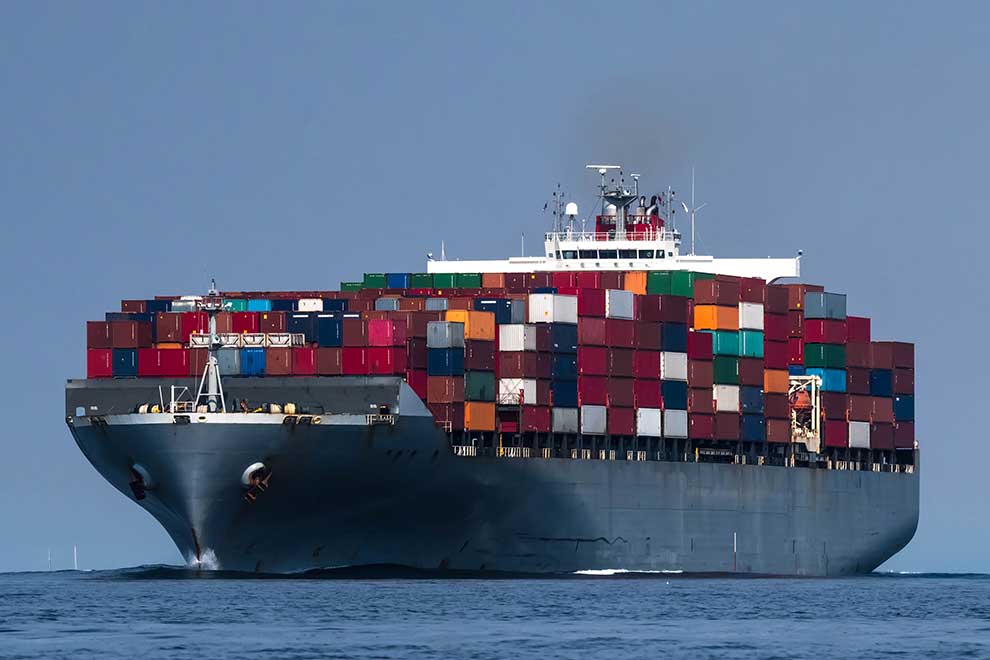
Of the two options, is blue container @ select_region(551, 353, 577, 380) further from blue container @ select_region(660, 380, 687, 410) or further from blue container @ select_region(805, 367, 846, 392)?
blue container @ select_region(805, 367, 846, 392)

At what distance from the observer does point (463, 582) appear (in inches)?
3617

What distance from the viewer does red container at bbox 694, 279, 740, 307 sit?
A: 10175 centimetres

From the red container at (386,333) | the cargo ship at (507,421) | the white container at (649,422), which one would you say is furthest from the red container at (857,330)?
the red container at (386,333)

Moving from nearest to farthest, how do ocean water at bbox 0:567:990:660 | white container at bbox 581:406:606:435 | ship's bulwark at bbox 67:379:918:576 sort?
ocean water at bbox 0:567:990:660 < ship's bulwark at bbox 67:379:918:576 < white container at bbox 581:406:606:435

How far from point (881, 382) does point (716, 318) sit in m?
11.1

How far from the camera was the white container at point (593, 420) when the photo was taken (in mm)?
96188

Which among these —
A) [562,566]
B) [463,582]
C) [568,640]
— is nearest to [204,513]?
[463,582]

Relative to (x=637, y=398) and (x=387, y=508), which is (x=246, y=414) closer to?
(x=387, y=508)

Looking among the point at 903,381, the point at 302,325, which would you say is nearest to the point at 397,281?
the point at 302,325

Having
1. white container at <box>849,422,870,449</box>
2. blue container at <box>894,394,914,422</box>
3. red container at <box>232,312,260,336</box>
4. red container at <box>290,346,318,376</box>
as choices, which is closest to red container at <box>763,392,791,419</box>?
white container at <box>849,422,870,449</box>

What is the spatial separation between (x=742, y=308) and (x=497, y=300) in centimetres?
1257

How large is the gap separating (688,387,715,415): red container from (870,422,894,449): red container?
450 inches

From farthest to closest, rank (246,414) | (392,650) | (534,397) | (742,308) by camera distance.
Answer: (742,308) < (534,397) < (246,414) < (392,650)

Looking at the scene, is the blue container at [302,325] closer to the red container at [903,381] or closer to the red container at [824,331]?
the red container at [824,331]
